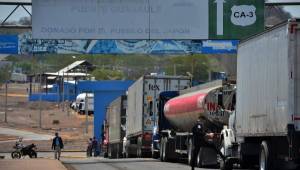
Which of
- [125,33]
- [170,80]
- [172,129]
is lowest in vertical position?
[172,129]

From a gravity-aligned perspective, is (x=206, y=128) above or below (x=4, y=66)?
below

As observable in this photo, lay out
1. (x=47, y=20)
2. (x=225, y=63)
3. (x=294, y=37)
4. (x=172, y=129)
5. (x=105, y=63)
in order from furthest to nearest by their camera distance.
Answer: (x=105, y=63) → (x=225, y=63) → (x=47, y=20) → (x=172, y=129) → (x=294, y=37)

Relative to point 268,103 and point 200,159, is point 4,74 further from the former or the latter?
point 268,103

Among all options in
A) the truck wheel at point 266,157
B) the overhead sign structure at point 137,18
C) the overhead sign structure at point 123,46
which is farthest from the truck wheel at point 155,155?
the truck wheel at point 266,157

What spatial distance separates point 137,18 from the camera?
3297cm

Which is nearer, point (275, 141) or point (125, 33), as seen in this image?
point (275, 141)

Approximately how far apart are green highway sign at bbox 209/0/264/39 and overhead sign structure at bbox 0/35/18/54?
1029 centimetres

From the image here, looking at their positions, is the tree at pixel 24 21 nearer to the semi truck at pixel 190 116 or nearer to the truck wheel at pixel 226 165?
the semi truck at pixel 190 116

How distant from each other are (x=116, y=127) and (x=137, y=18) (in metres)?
14.1

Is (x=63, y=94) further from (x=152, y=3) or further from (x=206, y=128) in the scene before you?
(x=206, y=128)

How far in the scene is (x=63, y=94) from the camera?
382 feet

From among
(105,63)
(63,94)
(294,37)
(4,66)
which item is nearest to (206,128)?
(294,37)

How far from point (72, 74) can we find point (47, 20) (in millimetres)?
111182

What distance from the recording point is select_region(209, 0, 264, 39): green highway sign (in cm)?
3353
